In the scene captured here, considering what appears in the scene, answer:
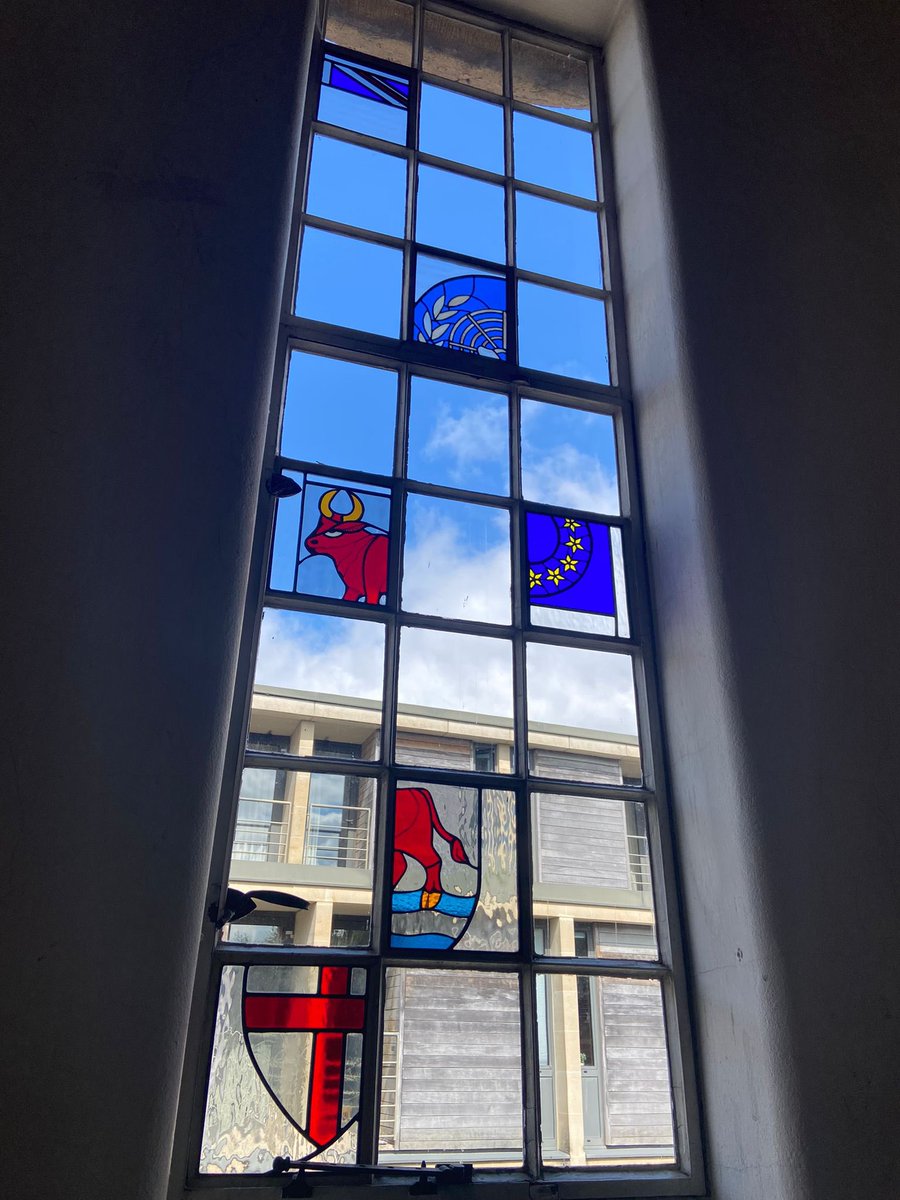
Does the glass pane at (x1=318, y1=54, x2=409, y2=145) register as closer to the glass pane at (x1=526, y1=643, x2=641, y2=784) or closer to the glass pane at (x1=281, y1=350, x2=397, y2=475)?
the glass pane at (x1=281, y1=350, x2=397, y2=475)

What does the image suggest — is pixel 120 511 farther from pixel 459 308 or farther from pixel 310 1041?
pixel 459 308

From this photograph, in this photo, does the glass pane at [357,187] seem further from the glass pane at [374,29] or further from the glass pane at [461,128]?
the glass pane at [374,29]

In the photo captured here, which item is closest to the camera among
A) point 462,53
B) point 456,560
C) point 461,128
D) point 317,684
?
point 317,684

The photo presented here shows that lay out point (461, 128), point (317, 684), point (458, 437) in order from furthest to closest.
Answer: point (461, 128) → point (458, 437) → point (317, 684)

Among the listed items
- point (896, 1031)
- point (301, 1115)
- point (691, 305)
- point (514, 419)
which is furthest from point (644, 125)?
point (301, 1115)

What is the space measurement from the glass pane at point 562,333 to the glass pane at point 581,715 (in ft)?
2.71

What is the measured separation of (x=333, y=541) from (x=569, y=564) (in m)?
0.57

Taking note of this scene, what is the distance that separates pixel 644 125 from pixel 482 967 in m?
2.29

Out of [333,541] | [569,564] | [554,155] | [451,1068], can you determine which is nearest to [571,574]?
Result: [569,564]

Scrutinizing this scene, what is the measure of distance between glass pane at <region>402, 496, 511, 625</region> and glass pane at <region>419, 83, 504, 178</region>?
3.87ft

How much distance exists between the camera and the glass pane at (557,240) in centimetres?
253

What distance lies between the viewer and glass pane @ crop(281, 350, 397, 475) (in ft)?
6.64

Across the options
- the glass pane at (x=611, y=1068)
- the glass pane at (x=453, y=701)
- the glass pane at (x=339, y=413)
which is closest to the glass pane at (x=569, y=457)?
the glass pane at (x=339, y=413)

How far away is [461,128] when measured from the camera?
2.63m
